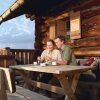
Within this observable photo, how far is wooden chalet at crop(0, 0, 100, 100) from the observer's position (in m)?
8.39

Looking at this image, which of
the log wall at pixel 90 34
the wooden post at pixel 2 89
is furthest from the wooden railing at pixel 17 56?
the wooden post at pixel 2 89

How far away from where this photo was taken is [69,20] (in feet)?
33.4

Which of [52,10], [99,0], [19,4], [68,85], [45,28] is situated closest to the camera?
[68,85]

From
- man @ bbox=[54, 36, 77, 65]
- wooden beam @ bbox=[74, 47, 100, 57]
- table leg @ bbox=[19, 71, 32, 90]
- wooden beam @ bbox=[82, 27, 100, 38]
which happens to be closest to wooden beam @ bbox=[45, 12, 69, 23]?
wooden beam @ bbox=[82, 27, 100, 38]

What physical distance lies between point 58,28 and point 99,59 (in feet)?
10.8

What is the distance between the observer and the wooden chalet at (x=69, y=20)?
27.5 ft

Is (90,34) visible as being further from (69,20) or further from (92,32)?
(69,20)

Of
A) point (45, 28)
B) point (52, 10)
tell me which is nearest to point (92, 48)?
point (52, 10)

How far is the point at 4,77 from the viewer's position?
367 cm

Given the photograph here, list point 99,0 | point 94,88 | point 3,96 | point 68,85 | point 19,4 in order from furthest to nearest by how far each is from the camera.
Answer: point 19,4
point 99,0
point 94,88
point 68,85
point 3,96

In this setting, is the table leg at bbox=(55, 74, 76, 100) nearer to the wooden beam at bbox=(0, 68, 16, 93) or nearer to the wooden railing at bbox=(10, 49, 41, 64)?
the wooden beam at bbox=(0, 68, 16, 93)

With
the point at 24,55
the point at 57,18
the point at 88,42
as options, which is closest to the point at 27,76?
the point at 88,42

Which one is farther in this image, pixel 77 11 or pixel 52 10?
pixel 52 10

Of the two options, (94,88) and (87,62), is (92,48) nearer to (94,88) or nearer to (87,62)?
(87,62)
